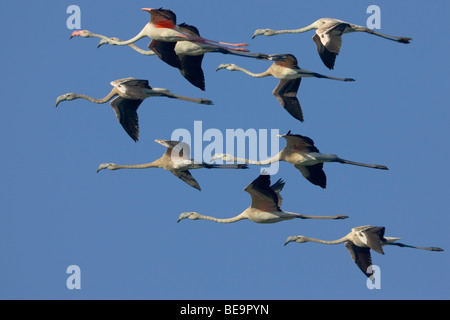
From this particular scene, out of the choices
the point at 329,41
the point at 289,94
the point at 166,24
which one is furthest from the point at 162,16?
the point at 289,94

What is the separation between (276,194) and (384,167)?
5.05m

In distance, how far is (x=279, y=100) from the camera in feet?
194

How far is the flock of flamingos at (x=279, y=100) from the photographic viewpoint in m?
55.5

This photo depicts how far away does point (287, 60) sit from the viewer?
5844 centimetres

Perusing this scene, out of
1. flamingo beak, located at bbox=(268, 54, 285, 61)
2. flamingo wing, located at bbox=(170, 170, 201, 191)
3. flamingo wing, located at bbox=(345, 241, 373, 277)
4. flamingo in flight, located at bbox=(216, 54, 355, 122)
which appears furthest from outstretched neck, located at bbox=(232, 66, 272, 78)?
flamingo wing, located at bbox=(345, 241, 373, 277)

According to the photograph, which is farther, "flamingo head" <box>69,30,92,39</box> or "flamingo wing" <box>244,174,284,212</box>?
"flamingo head" <box>69,30,92,39</box>

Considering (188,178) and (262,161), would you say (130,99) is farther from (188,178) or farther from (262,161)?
(262,161)

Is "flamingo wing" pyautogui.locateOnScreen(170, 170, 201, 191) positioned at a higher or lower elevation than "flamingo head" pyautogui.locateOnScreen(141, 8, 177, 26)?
lower

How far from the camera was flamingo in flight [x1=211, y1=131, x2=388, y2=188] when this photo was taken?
56.3 meters

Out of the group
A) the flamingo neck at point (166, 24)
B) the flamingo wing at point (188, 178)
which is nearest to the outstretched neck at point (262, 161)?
the flamingo wing at point (188, 178)

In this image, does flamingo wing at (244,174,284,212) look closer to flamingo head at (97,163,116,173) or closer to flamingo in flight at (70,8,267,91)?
flamingo in flight at (70,8,267,91)
